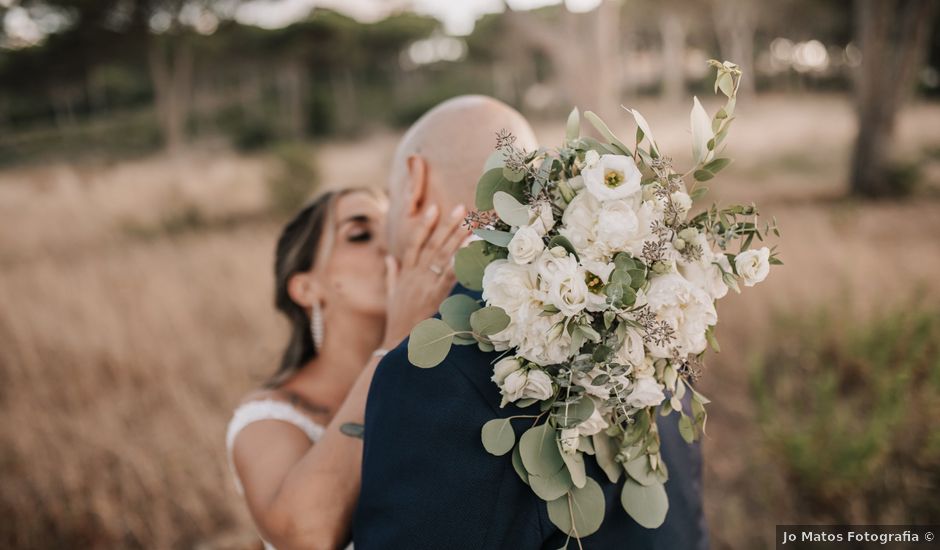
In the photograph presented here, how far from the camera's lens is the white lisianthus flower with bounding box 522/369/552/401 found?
45.1 inches

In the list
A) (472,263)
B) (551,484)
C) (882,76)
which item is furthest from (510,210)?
(882,76)

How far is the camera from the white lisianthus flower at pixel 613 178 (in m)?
1.07

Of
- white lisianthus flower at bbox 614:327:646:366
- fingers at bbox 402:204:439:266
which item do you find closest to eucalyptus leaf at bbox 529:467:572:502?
white lisianthus flower at bbox 614:327:646:366

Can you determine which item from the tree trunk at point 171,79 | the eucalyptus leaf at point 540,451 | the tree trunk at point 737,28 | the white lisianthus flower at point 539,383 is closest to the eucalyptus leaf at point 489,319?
the white lisianthus flower at point 539,383

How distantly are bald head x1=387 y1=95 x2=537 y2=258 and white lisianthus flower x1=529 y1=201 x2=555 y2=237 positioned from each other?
1.94ft

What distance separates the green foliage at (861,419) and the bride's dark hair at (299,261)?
2.29 m

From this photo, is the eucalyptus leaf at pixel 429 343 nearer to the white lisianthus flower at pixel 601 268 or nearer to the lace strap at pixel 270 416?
the white lisianthus flower at pixel 601 268

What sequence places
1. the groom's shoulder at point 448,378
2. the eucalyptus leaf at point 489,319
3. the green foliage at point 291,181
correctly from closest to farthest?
1. the eucalyptus leaf at point 489,319
2. the groom's shoulder at point 448,378
3. the green foliage at point 291,181

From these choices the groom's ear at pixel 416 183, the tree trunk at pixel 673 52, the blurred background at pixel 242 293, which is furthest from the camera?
the tree trunk at pixel 673 52

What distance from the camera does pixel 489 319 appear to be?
3.80 ft

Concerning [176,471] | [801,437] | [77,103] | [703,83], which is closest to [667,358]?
[801,437]

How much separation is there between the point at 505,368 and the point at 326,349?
144cm

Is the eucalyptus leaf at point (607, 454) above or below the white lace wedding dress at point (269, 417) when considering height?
above

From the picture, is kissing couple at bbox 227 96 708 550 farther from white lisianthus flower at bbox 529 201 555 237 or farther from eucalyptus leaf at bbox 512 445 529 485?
white lisianthus flower at bbox 529 201 555 237
